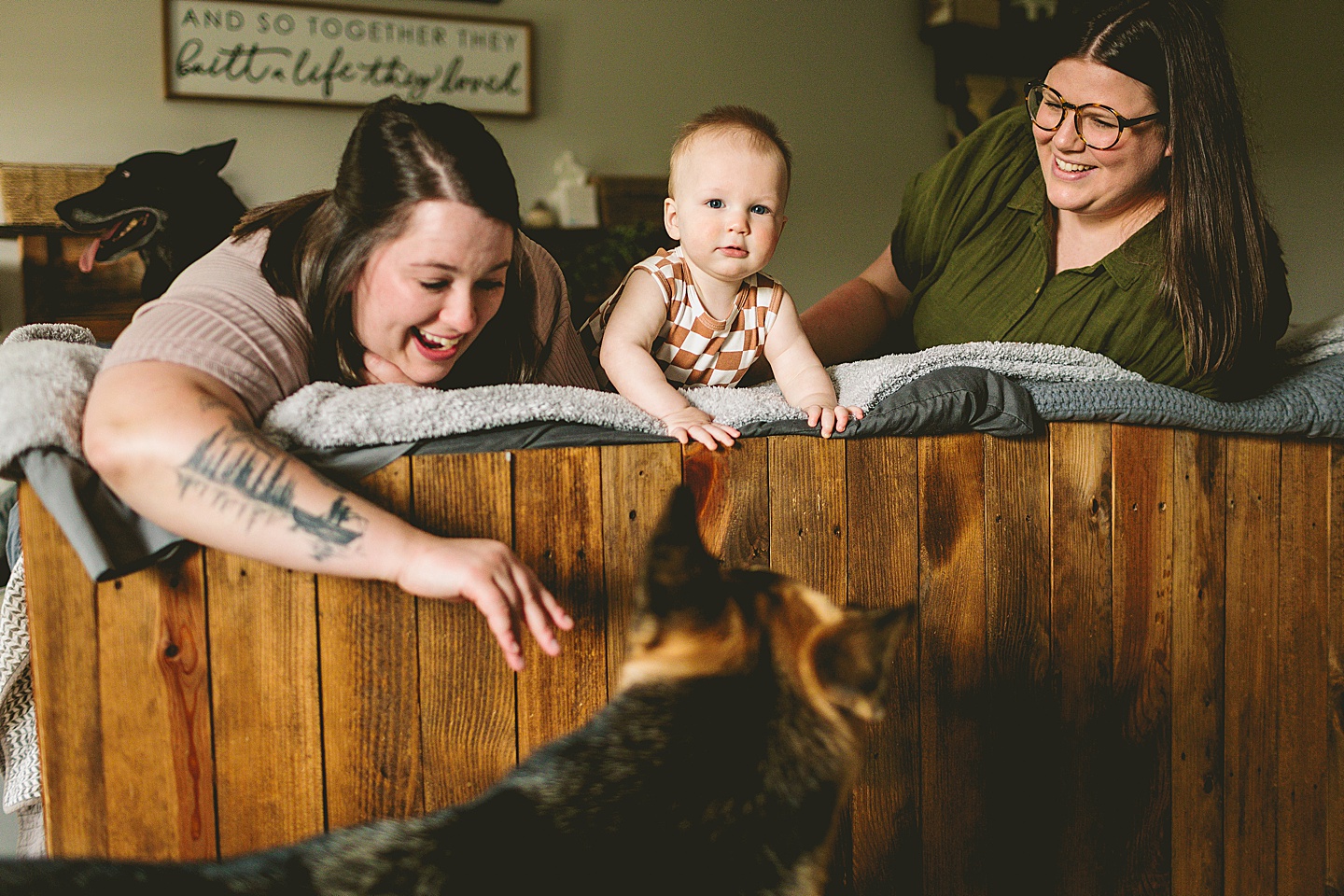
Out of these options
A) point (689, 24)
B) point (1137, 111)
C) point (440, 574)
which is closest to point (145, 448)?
point (440, 574)

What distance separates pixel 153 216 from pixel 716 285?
2039 millimetres

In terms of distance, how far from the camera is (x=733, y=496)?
1069 mm

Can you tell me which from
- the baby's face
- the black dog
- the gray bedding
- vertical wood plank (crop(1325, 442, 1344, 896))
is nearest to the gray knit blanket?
the gray bedding

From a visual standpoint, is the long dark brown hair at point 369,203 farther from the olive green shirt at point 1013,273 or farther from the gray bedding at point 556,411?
the olive green shirt at point 1013,273

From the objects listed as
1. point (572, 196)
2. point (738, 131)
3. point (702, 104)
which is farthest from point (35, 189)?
point (738, 131)

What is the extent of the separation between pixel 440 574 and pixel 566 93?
3154 mm

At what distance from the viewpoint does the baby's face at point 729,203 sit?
1378 millimetres

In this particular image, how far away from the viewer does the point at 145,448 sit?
83 centimetres

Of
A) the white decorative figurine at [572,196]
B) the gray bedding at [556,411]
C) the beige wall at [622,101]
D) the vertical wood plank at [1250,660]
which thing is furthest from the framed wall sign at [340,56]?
the vertical wood plank at [1250,660]

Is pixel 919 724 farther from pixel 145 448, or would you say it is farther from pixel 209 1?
pixel 209 1

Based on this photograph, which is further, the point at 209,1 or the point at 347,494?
the point at 209,1

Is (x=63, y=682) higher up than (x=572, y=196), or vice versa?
(x=572, y=196)

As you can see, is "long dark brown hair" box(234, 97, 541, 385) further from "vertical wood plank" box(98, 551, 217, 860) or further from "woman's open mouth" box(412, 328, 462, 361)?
"vertical wood plank" box(98, 551, 217, 860)

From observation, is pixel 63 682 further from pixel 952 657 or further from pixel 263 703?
pixel 952 657
